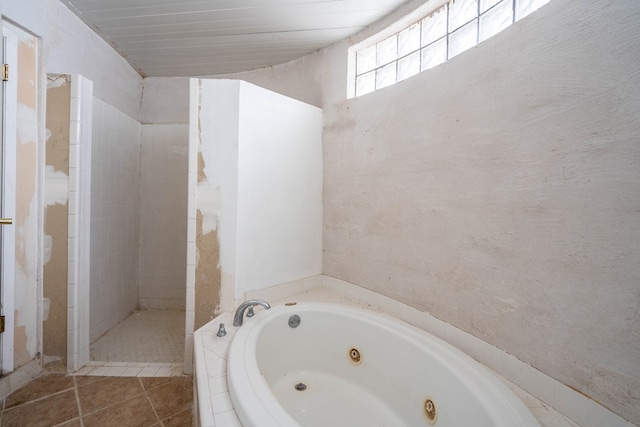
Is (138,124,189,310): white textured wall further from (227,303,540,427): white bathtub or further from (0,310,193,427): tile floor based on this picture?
(227,303,540,427): white bathtub

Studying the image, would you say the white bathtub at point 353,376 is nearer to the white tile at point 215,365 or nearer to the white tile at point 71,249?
the white tile at point 215,365

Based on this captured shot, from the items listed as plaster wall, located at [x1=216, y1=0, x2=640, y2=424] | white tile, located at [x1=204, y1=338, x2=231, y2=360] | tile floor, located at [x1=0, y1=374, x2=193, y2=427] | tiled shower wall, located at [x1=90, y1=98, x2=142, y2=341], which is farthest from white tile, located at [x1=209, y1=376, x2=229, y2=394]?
tiled shower wall, located at [x1=90, y1=98, x2=142, y2=341]

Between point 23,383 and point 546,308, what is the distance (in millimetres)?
2587

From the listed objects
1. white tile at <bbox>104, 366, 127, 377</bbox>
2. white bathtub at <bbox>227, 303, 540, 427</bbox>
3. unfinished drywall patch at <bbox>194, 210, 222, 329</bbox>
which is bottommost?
white tile at <bbox>104, 366, 127, 377</bbox>

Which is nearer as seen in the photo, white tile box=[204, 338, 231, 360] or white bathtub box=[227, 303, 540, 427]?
white bathtub box=[227, 303, 540, 427]

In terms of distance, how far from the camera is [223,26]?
72.3 inches

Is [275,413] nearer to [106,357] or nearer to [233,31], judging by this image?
[106,357]

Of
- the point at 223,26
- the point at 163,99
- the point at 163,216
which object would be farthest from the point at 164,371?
the point at 163,99

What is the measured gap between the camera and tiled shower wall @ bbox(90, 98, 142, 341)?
201 centimetres

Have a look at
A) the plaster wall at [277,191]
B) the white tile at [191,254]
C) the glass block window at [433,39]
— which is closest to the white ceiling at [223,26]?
the glass block window at [433,39]

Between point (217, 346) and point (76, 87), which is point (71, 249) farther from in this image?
point (217, 346)

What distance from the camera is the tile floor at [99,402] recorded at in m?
1.28

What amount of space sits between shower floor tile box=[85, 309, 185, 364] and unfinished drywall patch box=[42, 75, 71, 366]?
0.94ft

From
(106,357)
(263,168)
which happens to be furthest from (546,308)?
(106,357)
